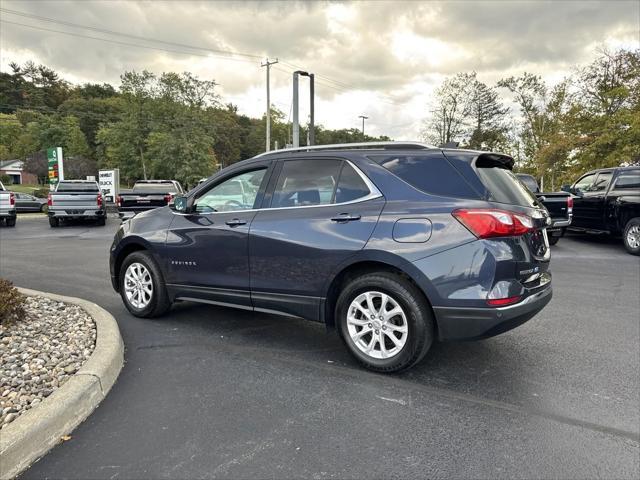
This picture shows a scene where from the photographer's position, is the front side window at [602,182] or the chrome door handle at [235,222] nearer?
the chrome door handle at [235,222]

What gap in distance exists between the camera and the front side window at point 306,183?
385 centimetres

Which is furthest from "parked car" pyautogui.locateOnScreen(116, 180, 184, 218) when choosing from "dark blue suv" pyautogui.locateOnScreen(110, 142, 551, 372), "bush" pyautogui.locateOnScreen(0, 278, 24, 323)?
"dark blue suv" pyautogui.locateOnScreen(110, 142, 551, 372)

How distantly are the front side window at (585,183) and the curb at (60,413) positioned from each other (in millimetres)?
11873

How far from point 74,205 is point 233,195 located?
14.6 m

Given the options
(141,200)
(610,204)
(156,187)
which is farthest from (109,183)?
(610,204)

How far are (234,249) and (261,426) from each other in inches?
72.0

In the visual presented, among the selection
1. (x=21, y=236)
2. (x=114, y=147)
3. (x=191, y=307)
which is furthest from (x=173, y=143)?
(x=191, y=307)

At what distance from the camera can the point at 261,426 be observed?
111 inches

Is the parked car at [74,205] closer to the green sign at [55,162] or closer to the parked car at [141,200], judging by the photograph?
the parked car at [141,200]

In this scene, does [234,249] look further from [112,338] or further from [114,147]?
[114,147]

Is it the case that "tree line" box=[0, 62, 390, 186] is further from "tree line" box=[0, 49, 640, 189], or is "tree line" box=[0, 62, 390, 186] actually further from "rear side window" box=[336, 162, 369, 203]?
"rear side window" box=[336, 162, 369, 203]

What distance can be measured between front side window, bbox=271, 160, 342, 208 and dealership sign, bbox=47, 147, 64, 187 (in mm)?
26719


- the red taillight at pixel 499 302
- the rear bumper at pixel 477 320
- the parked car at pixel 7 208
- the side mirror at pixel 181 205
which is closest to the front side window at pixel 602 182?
the rear bumper at pixel 477 320

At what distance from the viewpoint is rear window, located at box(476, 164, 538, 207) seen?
339cm
